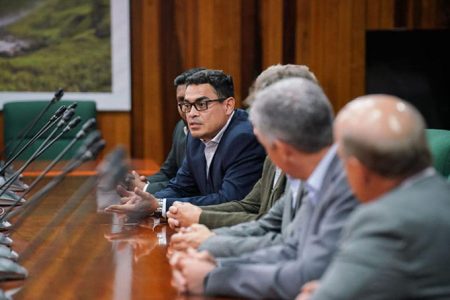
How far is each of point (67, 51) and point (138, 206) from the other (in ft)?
10.7

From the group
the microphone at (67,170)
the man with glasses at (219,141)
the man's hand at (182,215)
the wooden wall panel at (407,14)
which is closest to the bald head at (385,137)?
the microphone at (67,170)

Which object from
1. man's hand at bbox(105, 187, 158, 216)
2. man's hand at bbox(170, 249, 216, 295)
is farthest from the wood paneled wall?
man's hand at bbox(170, 249, 216, 295)

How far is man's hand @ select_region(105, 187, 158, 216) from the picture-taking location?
9.44 feet

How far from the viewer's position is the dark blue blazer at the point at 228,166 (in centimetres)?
314

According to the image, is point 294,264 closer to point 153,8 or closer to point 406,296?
point 406,296

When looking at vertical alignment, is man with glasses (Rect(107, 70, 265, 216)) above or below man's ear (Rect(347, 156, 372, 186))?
below

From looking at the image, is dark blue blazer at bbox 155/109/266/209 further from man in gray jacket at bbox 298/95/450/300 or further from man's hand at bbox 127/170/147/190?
man in gray jacket at bbox 298/95/450/300

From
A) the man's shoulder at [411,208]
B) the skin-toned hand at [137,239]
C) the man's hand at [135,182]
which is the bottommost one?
the man's hand at [135,182]

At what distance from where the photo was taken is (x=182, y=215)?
2.65 meters

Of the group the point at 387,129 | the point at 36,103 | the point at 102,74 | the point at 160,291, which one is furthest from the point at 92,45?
the point at 387,129

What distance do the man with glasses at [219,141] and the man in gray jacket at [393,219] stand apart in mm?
1756

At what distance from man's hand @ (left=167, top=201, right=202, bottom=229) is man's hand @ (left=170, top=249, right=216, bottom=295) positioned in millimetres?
740

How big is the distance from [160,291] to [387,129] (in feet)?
2.60

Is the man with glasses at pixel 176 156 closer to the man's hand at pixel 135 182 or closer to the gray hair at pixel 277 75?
the man's hand at pixel 135 182
